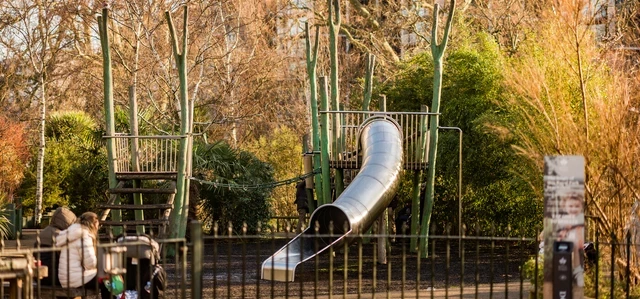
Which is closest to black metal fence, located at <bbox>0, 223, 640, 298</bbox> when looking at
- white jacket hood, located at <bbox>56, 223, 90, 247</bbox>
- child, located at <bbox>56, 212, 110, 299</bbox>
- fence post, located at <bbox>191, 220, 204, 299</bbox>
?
fence post, located at <bbox>191, 220, 204, 299</bbox>

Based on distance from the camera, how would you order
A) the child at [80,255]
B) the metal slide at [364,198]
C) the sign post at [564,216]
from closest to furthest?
1. the sign post at [564,216]
2. the child at [80,255]
3. the metal slide at [364,198]

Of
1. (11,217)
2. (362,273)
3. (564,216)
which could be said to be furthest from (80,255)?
(11,217)

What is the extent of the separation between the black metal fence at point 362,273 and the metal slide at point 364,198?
0.34 metres

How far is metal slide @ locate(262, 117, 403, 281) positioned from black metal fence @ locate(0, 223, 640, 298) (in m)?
0.34

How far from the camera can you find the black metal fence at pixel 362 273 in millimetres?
8906

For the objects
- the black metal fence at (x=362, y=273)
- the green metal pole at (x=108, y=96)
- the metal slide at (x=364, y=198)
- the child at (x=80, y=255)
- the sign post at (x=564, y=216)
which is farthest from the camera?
the green metal pole at (x=108, y=96)

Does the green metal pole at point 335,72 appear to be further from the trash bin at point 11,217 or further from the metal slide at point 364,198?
the trash bin at point 11,217

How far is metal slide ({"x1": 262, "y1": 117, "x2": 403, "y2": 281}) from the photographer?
15.7 meters

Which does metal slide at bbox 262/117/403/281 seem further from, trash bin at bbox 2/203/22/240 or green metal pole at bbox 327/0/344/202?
trash bin at bbox 2/203/22/240

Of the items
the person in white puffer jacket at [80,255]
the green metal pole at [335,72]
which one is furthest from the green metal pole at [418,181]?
the person in white puffer jacket at [80,255]

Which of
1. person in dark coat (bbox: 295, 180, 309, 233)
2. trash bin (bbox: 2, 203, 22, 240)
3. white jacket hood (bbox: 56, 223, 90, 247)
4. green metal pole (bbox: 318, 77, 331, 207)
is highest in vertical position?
green metal pole (bbox: 318, 77, 331, 207)

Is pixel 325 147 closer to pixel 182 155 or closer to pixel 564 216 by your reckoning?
pixel 182 155

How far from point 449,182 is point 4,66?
597 inches

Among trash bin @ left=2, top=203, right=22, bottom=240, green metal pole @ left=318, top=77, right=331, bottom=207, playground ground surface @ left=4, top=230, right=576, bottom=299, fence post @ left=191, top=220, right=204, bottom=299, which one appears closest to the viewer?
fence post @ left=191, top=220, right=204, bottom=299
